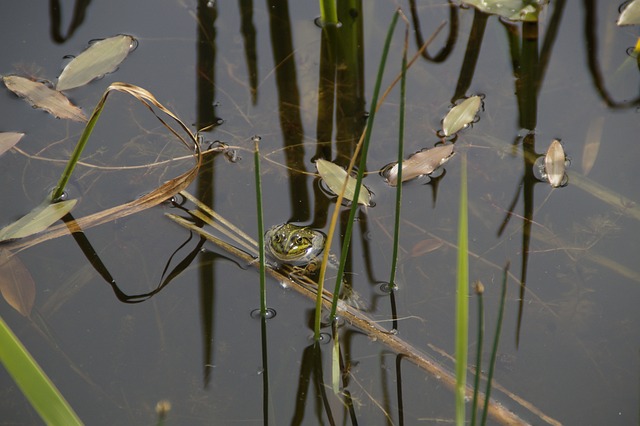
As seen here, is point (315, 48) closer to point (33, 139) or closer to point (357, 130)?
point (357, 130)

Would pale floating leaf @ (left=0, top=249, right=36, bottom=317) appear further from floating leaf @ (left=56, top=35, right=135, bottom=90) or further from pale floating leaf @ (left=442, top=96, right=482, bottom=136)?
pale floating leaf @ (left=442, top=96, right=482, bottom=136)

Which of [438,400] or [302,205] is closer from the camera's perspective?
[438,400]

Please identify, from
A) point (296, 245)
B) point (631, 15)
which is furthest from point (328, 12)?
point (631, 15)

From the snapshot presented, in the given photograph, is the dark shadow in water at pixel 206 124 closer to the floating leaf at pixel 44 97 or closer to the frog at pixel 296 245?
the frog at pixel 296 245

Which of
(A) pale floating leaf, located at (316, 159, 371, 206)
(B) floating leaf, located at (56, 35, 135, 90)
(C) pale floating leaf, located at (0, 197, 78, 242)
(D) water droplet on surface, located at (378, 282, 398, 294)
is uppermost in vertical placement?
(B) floating leaf, located at (56, 35, 135, 90)

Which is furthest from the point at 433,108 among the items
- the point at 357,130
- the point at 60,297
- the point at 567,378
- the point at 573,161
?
the point at 60,297

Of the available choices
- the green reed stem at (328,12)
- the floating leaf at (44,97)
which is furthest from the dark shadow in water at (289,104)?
the floating leaf at (44,97)

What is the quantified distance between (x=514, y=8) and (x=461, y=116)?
49 cm

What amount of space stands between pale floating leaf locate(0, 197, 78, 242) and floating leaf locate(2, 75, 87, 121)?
0.33 m

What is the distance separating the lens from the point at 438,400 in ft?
5.03

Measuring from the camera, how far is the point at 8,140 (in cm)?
197

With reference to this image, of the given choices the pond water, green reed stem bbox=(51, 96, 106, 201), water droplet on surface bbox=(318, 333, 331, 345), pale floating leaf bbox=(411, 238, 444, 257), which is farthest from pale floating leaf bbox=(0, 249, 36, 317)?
pale floating leaf bbox=(411, 238, 444, 257)

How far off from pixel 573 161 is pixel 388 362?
0.83 m

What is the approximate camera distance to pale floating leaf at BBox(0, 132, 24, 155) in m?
1.95
